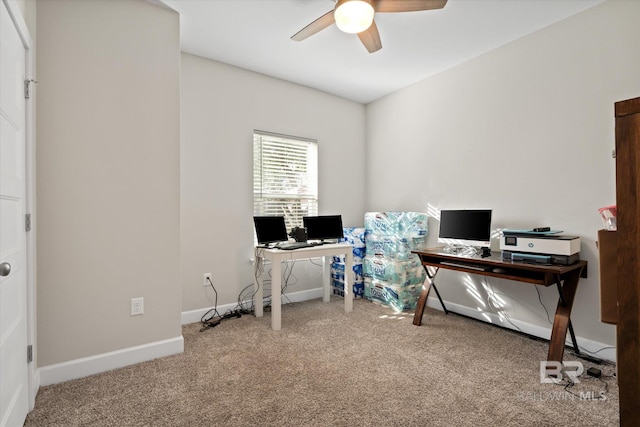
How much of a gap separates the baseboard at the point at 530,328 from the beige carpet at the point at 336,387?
13 centimetres

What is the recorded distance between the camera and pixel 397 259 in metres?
3.46

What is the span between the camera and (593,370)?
2.06 m

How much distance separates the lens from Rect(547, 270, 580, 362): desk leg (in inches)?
84.7

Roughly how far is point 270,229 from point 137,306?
1.44 m

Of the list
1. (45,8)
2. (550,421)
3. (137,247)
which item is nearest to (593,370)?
(550,421)

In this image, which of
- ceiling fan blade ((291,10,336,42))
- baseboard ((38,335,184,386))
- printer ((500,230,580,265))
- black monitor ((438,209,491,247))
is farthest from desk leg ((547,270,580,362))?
baseboard ((38,335,184,386))

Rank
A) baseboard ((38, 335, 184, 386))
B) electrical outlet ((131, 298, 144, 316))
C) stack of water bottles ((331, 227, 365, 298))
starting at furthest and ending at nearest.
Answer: stack of water bottles ((331, 227, 365, 298)) → electrical outlet ((131, 298, 144, 316)) → baseboard ((38, 335, 184, 386))

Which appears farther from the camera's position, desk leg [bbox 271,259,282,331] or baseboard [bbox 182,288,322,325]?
baseboard [bbox 182,288,322,325]

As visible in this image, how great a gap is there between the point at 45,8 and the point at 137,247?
5.49ft

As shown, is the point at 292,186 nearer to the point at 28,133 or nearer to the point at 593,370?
the point at 28,133

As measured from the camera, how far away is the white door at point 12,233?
136 centimetres

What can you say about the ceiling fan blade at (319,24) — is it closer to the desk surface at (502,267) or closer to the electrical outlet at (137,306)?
the desk surface at (502,267)

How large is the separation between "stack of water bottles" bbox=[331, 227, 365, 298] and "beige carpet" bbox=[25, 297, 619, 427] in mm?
1188

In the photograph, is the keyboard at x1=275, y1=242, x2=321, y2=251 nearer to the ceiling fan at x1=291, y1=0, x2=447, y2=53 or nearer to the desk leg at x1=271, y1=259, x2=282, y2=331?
the desk leg at x1=271, y1=259, x2=282, y2=331
